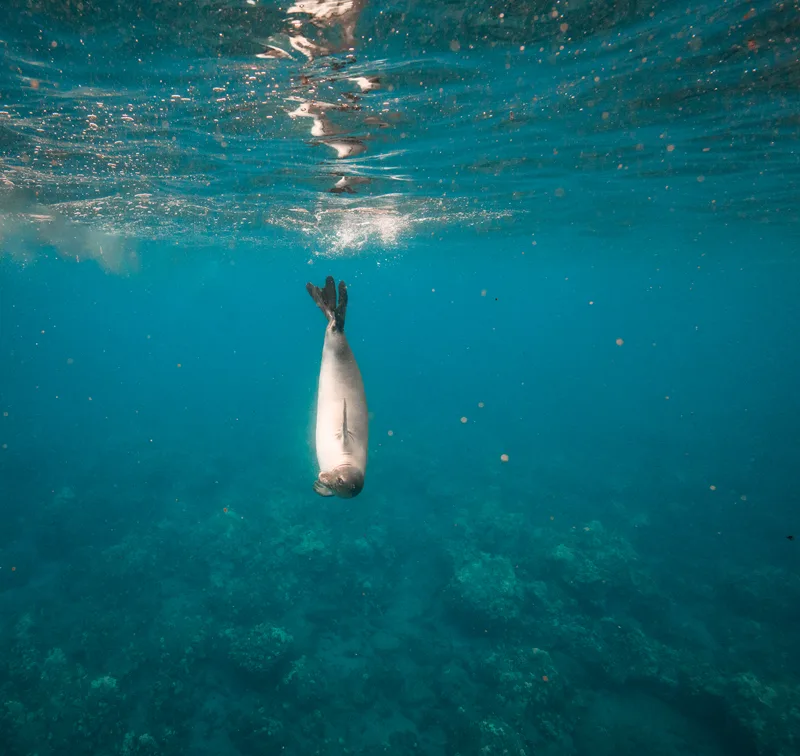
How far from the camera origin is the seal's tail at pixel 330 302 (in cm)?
334

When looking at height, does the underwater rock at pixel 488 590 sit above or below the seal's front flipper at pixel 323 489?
below

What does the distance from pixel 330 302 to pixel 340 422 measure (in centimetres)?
104

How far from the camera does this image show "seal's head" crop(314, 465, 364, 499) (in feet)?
9.12

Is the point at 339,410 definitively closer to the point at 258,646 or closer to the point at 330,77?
the point at 330,77

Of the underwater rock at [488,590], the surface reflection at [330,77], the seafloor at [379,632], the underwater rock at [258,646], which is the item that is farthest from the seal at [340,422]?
the underwater rock at [488,590]

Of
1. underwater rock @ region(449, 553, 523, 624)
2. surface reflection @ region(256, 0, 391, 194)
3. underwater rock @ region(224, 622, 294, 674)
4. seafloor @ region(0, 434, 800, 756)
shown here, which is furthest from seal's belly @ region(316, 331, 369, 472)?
underwater rock @ region(449, 553, 523, 624)

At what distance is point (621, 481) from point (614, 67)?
20.9 meters

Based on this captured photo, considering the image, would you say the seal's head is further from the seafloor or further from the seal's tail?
the seafloor

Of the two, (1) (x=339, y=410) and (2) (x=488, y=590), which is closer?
(1) (x=339, y=410)

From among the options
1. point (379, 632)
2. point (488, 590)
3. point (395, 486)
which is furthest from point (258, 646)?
point (395, 486)

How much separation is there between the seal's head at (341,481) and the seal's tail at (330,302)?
1.04 meters

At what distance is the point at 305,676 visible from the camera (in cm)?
1132

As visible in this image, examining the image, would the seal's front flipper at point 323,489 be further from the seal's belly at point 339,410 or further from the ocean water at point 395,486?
the ocean water at point 395,486

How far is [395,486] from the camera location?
2244cm
